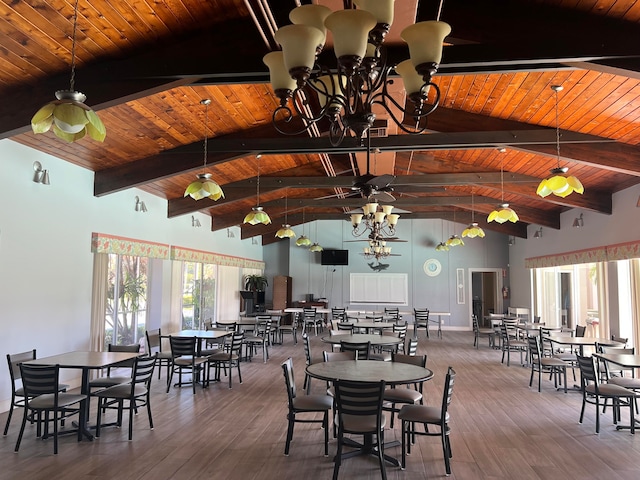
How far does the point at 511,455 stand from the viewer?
427cm

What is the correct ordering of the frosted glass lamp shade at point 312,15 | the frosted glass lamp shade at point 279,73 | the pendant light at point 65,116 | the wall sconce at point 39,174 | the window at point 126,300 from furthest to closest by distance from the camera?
the window at point 126,300
the wall sconce at point 39,174
the pendant light at point 65,116
the frosted glass lamp shade at point 279,73
the frosted glass lamp shade at point 312,15

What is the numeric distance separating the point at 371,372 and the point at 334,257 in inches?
458

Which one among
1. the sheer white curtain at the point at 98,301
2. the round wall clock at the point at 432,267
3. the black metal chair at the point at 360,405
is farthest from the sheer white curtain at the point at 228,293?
the black metal chair at the point at 360,405

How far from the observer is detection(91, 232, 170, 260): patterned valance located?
702cm

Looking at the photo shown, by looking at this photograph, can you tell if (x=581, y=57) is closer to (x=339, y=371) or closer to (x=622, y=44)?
(x=622, y=44)

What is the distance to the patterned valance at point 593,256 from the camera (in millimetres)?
7363

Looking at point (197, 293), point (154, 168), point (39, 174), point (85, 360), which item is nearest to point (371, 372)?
point (85, 360)

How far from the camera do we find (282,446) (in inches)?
175

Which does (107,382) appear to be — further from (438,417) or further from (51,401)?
(438,417)

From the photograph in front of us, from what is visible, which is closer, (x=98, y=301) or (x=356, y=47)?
(x=356, y=47)

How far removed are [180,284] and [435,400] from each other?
623 centimetres

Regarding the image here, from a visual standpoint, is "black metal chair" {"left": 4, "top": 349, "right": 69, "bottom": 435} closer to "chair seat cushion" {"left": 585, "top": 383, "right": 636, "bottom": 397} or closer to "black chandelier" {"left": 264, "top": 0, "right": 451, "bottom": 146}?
"black chandelier" {"left": 264, "top": 0, "right": 451, "bottom": 146}

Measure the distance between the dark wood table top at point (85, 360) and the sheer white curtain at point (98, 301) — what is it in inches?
76.1

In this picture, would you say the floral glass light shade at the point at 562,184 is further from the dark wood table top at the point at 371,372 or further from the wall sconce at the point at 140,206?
the wall sconce at the point at 140,206
